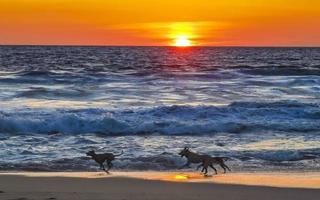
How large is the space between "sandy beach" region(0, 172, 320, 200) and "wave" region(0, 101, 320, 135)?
6.45 m

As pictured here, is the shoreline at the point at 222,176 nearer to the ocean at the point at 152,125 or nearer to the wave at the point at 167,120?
the ocean at the point at 152,125

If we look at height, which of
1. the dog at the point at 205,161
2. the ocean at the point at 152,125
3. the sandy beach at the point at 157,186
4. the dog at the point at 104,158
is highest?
the ocean at the point at 152,125

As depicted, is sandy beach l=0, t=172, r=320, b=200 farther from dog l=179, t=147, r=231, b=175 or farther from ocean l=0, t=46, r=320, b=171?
ocean l=0, t=46, r=320, b=171

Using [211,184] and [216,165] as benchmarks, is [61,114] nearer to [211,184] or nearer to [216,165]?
[216,165]

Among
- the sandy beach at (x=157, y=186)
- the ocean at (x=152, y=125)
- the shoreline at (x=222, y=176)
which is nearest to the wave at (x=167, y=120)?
the ocean at (x=152, y=125)

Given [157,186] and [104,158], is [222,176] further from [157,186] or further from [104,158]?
[104,158]

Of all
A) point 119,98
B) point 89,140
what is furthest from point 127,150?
point 119,98

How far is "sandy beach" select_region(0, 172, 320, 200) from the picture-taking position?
24.9ft

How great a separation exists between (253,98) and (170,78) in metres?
11.8

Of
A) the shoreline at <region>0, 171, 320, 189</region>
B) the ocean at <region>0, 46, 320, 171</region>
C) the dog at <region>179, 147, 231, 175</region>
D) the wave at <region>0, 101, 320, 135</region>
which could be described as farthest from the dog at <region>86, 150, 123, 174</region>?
the wave at <region>0, 101, 320, 135</region>

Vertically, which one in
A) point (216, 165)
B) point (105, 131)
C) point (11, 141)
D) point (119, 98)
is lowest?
point (216, 165)

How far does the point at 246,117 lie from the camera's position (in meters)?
→ 19.2

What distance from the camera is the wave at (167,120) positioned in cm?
1659

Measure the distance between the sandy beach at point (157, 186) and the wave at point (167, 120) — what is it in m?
Answer: 6.45
